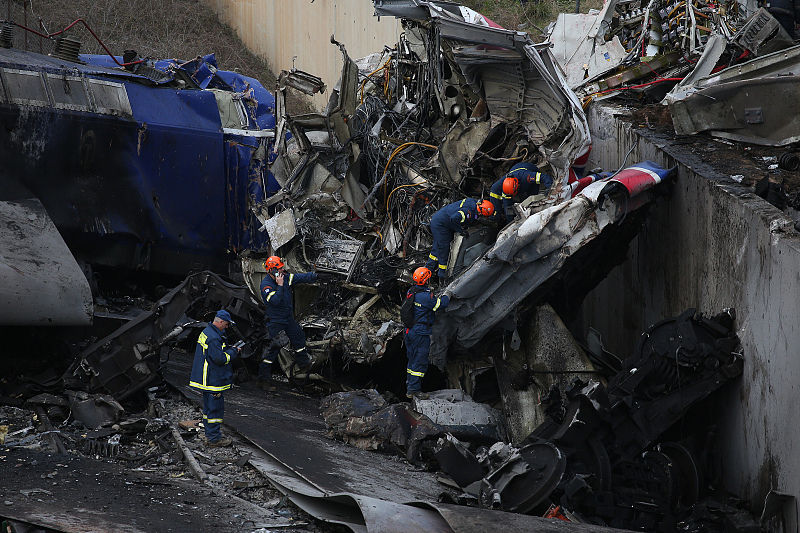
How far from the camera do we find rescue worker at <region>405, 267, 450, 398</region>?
7.79 metres

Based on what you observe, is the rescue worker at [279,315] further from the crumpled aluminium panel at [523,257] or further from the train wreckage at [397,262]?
the crumpled aluminium panel at [523,257]

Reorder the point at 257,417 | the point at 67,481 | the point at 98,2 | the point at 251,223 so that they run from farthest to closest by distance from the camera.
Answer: the point at 98,2 → the point at 251,223 → the point at 257,417 → the point at 67,481

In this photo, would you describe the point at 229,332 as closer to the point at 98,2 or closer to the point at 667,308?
the point at 667,308

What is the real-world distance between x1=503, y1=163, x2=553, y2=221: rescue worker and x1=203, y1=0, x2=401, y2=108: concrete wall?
5912 mm

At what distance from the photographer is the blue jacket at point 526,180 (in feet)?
26.9

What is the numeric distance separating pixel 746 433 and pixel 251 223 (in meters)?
6.29

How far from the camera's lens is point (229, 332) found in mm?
8727

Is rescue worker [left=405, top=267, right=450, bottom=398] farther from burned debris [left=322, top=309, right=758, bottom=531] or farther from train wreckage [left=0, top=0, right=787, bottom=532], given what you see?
burned debris [left=322, top=309, right=758, bottom=531]

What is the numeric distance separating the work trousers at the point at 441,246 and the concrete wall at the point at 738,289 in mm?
1774

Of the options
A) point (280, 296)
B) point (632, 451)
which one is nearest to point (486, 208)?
point (280, 296)

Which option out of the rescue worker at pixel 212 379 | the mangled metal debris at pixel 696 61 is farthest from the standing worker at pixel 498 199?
the rescue worker at pixel 212 379

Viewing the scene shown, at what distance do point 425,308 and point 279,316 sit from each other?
5.54ft

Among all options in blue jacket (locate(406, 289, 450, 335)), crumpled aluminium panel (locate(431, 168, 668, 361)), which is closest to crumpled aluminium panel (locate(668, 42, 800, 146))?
crumpled aluminium panel (locate(431, 168, 668, 361))

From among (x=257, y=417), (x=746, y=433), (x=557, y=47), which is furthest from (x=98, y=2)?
(x=746, y=433)
